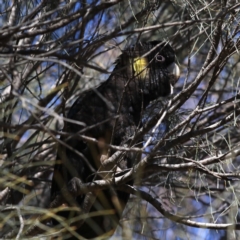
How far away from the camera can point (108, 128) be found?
233 centimetres

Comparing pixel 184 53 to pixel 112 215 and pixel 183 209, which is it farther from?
pixel 112 215

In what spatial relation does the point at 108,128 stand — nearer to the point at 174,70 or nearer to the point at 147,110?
the point at 147,110

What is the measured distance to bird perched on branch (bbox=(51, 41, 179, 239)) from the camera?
230 centimetres

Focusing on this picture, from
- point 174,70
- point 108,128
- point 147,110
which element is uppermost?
point 174,70

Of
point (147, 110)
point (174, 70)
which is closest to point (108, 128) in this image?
point (147, 110)

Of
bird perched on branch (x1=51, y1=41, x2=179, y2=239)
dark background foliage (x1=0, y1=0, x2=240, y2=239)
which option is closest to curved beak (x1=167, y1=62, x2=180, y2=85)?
bird perched on branch (x1=51, y1=41, x2=179, y2=239)

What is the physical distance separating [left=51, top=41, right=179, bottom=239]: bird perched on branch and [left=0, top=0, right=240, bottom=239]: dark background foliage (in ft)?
0.25

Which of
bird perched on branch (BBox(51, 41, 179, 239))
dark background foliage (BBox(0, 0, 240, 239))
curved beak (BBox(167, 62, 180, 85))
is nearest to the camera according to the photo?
dark background foliage (BBox(0, 0, 240, 239))

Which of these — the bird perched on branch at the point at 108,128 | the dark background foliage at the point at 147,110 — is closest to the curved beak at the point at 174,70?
the bird perched on branch at the point at 108,128

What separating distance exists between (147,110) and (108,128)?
25cm

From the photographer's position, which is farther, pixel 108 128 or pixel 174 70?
pixel 174 70

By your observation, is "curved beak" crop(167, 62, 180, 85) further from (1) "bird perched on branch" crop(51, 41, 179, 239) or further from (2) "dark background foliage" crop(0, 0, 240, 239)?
(2) "dark background foliage" crop(0, 0, 240, 239)

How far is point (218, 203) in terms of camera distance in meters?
2.82

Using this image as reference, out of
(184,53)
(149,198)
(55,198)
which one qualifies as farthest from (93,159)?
(184,53)
